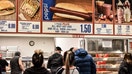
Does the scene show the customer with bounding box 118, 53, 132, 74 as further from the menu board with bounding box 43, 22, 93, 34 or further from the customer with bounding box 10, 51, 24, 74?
the customer with bounding box 10, 51, 24, 74

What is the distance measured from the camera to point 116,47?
30.1ft

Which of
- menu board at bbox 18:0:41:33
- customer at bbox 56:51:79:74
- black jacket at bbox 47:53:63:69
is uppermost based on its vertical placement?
menu board at bbox 18:0:41:33

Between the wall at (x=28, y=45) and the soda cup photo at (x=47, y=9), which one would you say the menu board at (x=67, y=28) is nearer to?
the soda cup photo at (x=47, y=9)

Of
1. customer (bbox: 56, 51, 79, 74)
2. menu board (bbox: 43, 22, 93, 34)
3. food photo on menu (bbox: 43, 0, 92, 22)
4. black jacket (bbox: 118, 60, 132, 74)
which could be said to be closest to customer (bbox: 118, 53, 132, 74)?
black jacket (bbox: 118, 60, 132, 74)

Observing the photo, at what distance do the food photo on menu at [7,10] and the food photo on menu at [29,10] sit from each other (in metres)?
0.16

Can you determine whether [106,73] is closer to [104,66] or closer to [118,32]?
[104,66]

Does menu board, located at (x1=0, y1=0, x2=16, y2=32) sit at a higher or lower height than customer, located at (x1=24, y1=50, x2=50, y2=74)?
higher

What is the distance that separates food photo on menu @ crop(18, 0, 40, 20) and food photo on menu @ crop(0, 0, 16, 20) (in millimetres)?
157

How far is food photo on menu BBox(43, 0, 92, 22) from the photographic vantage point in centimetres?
784

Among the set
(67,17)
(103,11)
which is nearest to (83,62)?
(67,17)

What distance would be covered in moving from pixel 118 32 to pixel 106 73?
141cm

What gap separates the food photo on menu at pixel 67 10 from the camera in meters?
7.84

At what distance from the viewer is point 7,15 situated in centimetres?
759

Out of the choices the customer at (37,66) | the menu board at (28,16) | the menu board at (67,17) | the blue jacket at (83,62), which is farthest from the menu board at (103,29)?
the customer at (37,66)
